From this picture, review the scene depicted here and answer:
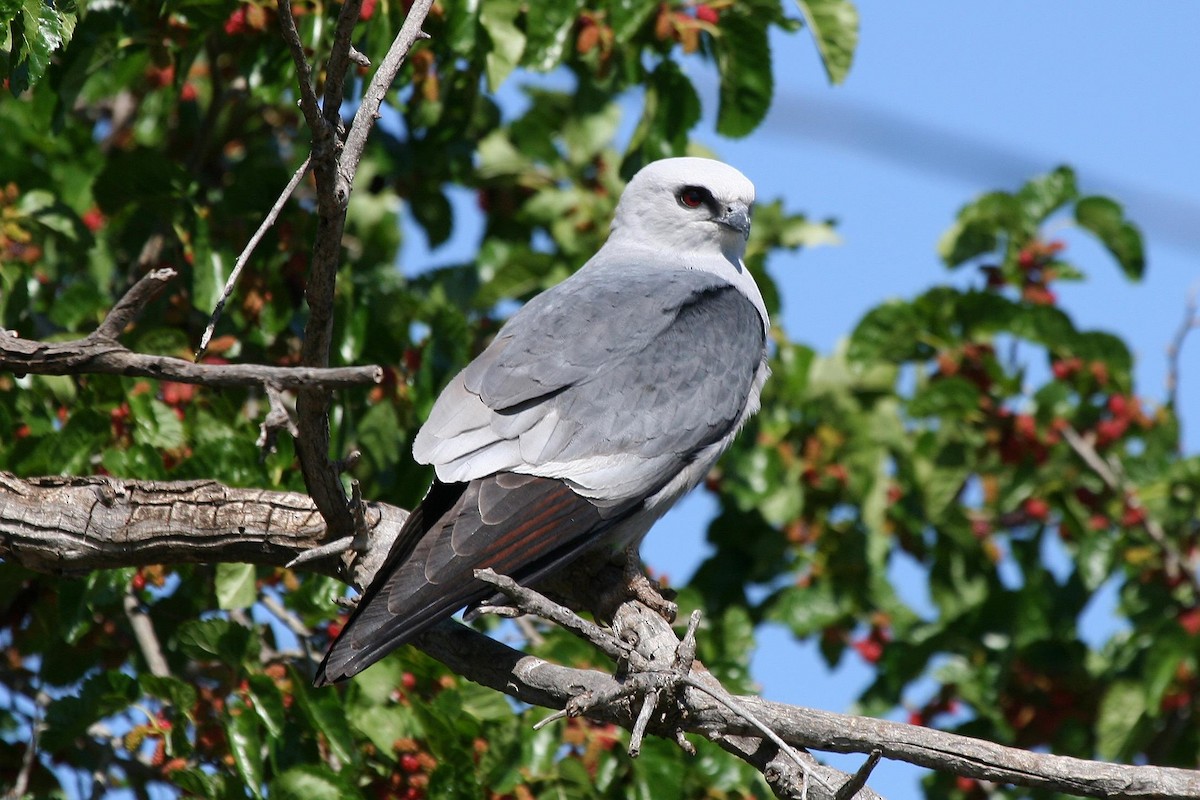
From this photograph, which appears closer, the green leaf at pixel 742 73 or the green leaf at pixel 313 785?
the green leaf at pixel 313 785

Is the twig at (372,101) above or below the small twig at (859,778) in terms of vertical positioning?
above

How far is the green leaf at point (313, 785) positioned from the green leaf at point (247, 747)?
0.07 metres

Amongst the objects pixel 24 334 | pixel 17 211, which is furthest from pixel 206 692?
pixel 17 211

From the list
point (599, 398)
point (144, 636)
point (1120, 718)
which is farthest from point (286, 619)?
point (1120, 718)

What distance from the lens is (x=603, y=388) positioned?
12.4 feet

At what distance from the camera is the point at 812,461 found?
5254mm

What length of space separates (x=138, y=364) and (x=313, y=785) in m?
1.23

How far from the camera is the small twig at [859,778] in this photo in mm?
2424

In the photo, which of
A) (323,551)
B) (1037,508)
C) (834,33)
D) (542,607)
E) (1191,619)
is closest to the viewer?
(542,607)

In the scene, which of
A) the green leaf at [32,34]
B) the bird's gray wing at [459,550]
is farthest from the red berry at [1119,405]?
the green leaf at [32,34]

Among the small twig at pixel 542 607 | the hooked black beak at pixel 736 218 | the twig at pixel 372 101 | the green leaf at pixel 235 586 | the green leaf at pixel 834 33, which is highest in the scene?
the green leaf at pixel 834 33

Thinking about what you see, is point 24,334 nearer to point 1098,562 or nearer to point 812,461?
point 812,461

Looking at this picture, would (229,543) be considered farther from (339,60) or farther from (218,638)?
(339,60)

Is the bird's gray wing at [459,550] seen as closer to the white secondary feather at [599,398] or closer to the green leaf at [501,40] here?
the white secondary feather at [599,398]
